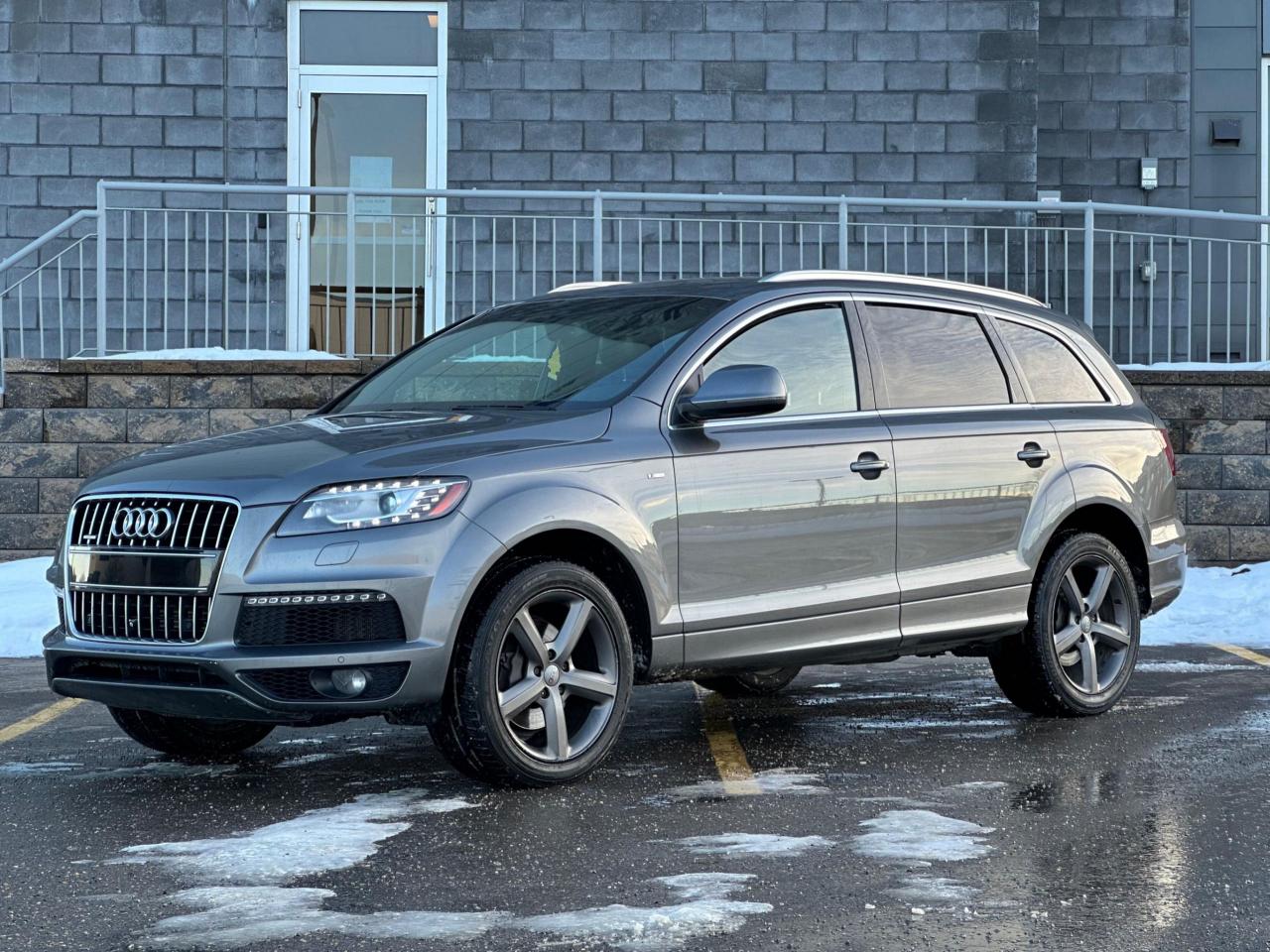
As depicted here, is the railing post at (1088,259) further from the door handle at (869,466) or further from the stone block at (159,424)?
the door handle at (869,466)

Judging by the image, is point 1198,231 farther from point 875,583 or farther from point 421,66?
point 875,583

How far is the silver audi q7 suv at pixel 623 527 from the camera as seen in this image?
538 centimetres

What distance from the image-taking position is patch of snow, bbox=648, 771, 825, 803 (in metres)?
5.73

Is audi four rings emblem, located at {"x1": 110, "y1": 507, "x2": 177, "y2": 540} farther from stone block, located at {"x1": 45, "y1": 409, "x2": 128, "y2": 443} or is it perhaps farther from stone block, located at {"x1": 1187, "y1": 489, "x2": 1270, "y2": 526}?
stone block, located at {"x1": 1187, "y1": 489, "x2": 1270, "y2": 526}

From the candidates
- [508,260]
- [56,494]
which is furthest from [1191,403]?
[56,494]

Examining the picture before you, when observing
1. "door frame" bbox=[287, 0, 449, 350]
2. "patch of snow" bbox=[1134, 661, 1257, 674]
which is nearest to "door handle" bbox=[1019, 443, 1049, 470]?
"patch of snow" bbox=[1134, 661, 1257, 674]

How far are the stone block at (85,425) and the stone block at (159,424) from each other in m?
0.06

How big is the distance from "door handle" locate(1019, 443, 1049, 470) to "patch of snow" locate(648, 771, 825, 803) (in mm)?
1732

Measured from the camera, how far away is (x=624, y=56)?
1477 cm

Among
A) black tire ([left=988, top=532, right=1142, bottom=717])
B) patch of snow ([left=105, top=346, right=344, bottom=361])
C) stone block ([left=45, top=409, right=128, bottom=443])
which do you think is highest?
patch of snow ([left=105, top=346, right=344, bottom=361])

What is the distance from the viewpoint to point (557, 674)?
18.8 feet

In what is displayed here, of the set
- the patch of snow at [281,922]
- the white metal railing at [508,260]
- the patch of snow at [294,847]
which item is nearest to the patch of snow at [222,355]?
the white metal railing at [508,260]

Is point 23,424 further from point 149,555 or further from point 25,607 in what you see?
point 149,555

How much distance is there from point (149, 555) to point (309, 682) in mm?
668
